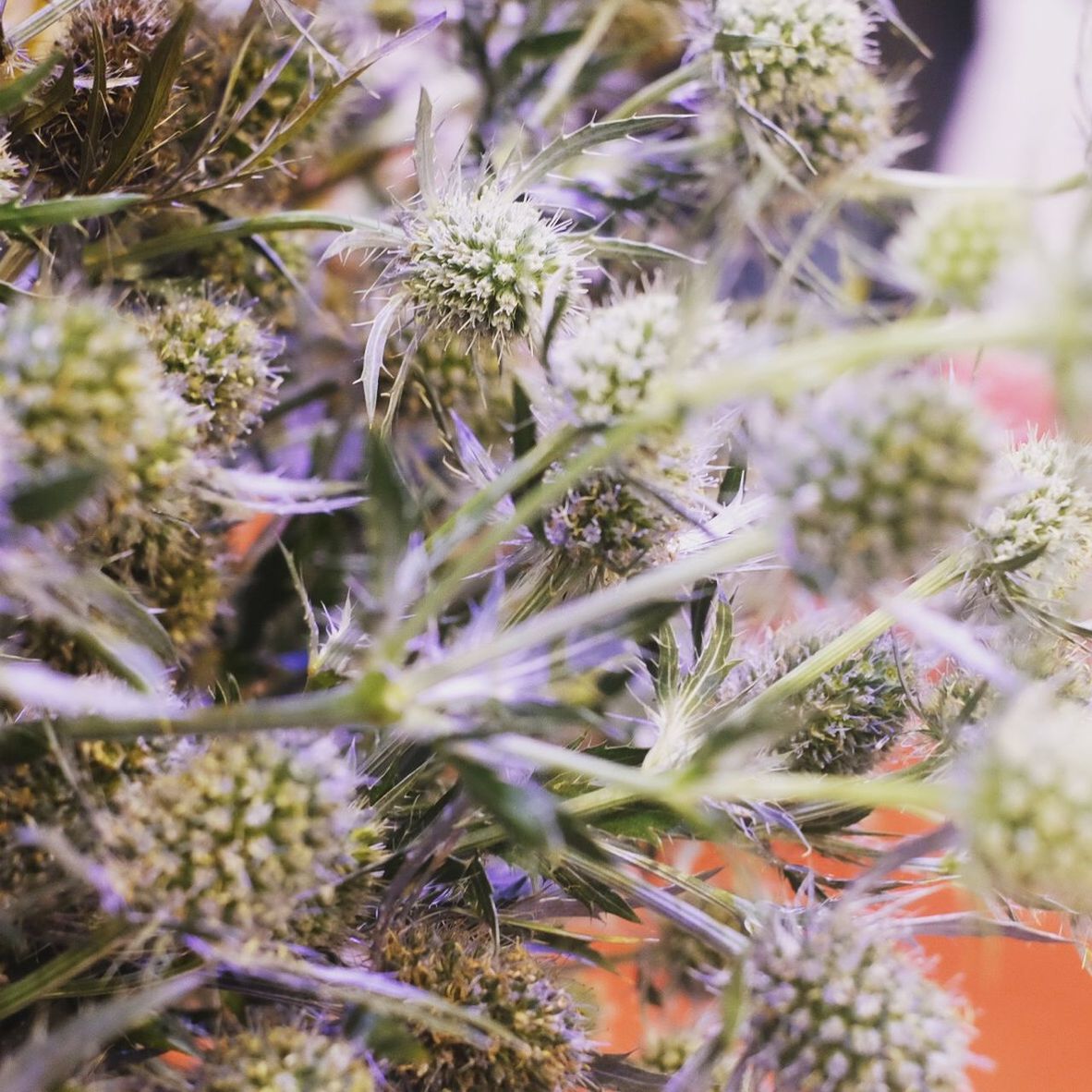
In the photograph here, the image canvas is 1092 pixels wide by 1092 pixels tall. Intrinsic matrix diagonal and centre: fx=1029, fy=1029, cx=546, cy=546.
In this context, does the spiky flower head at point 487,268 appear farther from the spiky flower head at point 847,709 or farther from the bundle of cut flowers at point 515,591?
A: the spiky flower head at point 847,709

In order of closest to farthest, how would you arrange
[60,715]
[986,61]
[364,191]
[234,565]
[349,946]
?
[60,715]
[349,946]
[234,565]
[364,191]
[986,61]

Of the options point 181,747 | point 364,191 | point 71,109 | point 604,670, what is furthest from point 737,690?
point 364,191

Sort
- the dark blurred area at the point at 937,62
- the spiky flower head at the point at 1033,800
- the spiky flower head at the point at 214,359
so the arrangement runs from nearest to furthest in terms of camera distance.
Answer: the spiky flower head at the point at 1033,800 < the spiky flower head at the point at 214,359 < the dark blurred area at the point at 937,62

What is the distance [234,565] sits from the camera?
1.10m

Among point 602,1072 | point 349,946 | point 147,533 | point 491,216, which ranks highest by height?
point 491,216

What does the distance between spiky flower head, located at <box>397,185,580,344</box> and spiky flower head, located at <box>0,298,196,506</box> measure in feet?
1.23

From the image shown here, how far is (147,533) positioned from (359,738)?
245mm

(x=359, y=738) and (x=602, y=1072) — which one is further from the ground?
(x=359, y=738)

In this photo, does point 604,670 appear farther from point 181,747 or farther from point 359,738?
point 181,747

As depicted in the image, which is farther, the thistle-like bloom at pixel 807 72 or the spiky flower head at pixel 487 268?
the thistle-like bloom at pixel 807 72

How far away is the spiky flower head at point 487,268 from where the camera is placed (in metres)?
0.89

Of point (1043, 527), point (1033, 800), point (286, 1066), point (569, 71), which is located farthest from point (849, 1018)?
point (569, 71)

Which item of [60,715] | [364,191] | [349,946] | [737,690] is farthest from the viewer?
[364,191]

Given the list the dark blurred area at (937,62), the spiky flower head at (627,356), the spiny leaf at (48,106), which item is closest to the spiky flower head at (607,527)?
the spiky flower head at (627,356)
